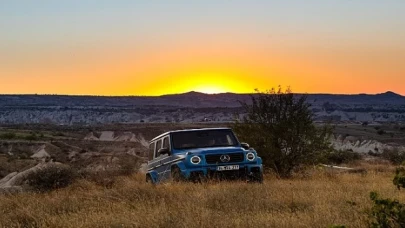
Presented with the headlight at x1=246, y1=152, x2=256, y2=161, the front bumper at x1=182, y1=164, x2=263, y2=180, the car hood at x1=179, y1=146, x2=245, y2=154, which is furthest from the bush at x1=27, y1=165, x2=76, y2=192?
the headlight at x1=246, y1=152, x2=256, y2=161

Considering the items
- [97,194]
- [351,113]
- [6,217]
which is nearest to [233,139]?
[97,194]

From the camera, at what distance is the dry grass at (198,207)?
8.41m

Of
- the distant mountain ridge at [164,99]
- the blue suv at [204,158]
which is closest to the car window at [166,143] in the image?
the blue suv at [204,158]

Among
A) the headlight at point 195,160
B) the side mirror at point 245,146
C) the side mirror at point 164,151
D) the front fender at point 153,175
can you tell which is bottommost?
the front fender at point 153,175

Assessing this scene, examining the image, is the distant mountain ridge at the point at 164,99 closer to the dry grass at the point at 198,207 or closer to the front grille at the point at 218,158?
the front grille at the point at 218,158

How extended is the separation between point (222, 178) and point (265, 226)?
6.90 meters

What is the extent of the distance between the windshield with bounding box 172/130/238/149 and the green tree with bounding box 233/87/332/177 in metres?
5.93

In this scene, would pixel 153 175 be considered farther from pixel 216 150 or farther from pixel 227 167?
pixel 227 167

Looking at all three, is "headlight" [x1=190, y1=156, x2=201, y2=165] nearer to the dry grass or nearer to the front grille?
the front grille

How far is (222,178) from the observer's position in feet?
48.8

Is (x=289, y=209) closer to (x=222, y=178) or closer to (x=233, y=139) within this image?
(x=222, y=178)

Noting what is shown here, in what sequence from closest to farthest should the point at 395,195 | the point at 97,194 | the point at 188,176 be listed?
the point at 395,195 < the point at 97,194 < the point at 188,176

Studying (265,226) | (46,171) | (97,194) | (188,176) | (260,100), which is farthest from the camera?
Result: (260,100)

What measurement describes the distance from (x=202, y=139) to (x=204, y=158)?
155 centimetres
